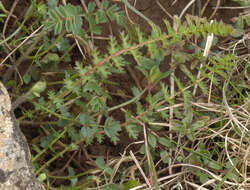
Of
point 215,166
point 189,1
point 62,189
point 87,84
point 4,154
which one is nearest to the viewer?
point 4,154

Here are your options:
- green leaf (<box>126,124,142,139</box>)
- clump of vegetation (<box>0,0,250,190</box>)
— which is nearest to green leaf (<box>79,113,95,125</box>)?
clump of vegetation (<box>0,0,250,190</box>)

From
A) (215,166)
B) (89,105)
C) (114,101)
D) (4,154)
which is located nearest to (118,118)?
(114,101)

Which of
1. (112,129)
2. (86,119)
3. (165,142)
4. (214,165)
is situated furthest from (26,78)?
(214,165)

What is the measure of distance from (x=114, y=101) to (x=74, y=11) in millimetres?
681

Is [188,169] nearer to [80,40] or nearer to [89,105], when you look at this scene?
[89,105]

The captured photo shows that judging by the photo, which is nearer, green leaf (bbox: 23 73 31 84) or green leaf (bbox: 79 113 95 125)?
green leaf (bbox: 79 113 95 125)

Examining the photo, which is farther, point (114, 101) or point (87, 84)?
point (114, 101)

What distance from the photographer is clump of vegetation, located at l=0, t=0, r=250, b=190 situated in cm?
203

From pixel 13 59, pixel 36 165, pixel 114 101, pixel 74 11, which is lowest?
pixel 36 165

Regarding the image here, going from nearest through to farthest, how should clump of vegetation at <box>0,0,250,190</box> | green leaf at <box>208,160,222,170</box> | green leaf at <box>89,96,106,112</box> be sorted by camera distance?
green leaf at <box>89,96,106,112</box>
clump of vegetation at <box>0,0,250,190</box>
green leaf at <box>208,160,222,170</box>

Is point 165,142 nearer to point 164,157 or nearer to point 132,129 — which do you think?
point 164,157

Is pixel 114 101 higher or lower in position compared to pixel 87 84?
lower

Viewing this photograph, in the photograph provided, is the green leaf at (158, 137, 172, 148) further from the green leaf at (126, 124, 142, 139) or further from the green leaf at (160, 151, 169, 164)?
the green leaf at (126, 124, 142, 139)

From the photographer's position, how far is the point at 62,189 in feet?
6.62
